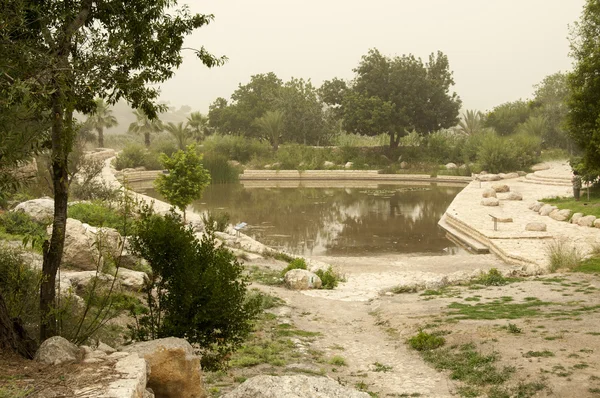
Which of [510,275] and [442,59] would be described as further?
[442,59]

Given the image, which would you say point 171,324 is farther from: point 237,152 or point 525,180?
point 237,152

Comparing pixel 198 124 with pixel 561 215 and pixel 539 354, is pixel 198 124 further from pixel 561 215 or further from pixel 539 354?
pixel 539 354

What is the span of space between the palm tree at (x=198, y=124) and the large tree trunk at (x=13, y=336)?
56.1 m

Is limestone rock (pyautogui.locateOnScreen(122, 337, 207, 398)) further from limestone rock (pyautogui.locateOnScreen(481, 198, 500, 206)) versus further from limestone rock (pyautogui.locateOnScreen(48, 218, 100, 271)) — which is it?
limestone rock (pyautogui.locateOnScreen(481, 198, 500, 206))

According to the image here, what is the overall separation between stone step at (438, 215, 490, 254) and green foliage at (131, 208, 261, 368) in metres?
13.1

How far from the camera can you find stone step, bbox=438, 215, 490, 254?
61.7ft

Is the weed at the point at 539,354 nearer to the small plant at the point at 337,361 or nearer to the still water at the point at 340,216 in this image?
the small plant at the point at 337,361

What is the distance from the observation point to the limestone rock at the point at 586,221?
64.5 feet

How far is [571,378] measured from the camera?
6832mm

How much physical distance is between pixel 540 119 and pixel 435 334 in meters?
45.6

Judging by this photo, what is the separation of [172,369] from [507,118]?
57749mm

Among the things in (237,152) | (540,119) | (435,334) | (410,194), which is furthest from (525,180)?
(435,334)

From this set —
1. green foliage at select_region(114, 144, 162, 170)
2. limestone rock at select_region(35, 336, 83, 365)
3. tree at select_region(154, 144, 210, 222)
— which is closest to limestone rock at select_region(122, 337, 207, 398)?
limestone rock at select_region(35, 336, 83, 365)

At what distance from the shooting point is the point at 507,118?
58.3m
